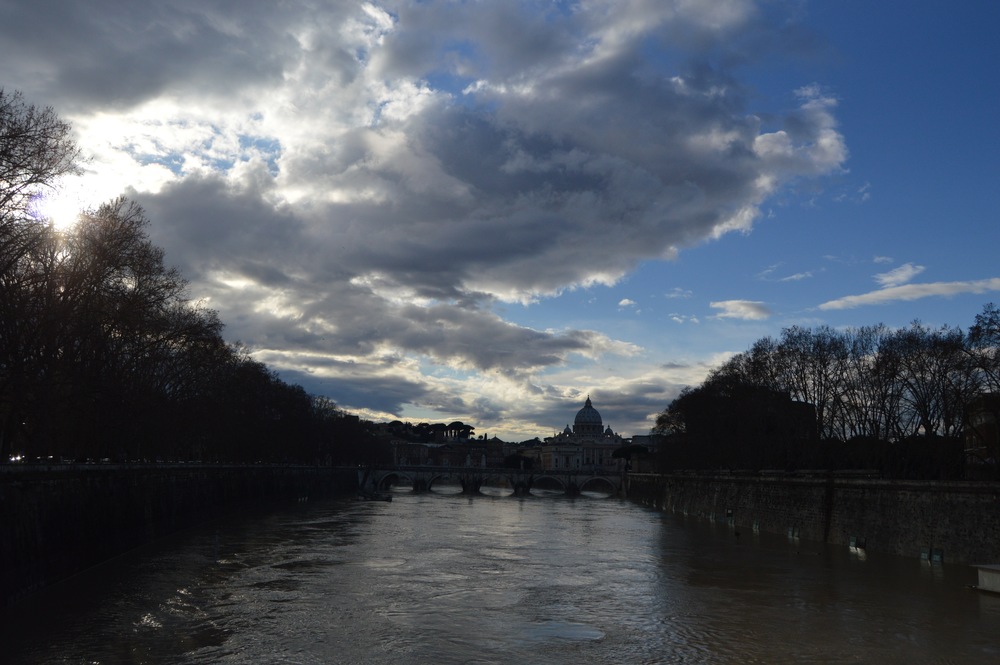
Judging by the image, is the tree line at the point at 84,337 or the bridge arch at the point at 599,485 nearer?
the tree line at the point at 84,337

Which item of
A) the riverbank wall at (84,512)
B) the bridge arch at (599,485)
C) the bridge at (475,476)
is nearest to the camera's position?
the riverbank wall at (84,512)

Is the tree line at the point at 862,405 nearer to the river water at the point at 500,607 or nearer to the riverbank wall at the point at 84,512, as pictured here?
the river water at the point at 500,607

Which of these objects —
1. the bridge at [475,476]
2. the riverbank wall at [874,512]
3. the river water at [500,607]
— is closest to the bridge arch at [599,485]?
the bridge at [475,476]

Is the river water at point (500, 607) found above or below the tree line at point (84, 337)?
below

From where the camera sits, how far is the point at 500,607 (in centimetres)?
2828

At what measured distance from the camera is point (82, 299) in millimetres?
34219

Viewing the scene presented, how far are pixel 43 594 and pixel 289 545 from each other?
19122 mm

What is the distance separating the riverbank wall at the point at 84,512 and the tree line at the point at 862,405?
38625mm

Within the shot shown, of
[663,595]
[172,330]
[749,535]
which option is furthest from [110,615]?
[749,535]

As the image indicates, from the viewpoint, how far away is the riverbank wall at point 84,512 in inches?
1040

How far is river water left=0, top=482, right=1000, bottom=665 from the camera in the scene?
72.2ft

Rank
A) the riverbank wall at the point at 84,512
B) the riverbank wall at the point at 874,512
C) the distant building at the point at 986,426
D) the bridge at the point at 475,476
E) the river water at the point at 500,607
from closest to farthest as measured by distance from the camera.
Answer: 1. the river water at the point at 500,607
2. the riverbank wall at the point at 84,512
3. the riverbank wall at the point at 874,512
4. the distant building at the point at 986,426
5. the bridge at the point at 475,476

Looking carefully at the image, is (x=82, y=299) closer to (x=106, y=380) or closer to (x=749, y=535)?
(x=106, y=380)

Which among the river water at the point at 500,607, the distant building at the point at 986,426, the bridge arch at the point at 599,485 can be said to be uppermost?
the distant building at the point at 986,426
